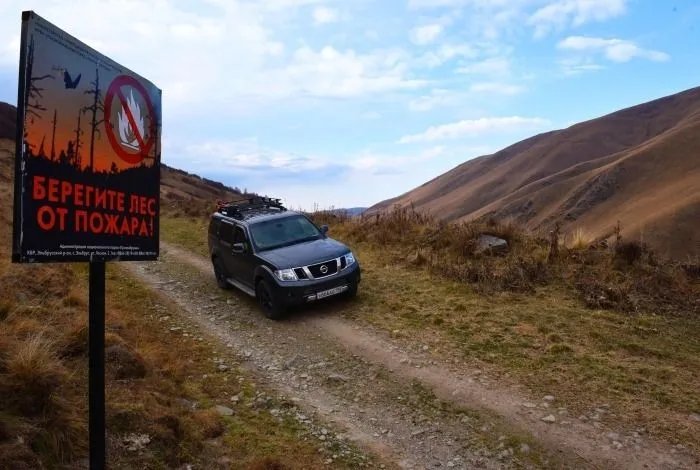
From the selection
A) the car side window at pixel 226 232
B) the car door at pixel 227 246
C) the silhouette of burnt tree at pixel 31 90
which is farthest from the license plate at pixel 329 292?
the silhouette of burnt tree at pixel 31 90

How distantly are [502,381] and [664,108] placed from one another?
23190 centimetres

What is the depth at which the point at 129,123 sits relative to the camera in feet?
11.6

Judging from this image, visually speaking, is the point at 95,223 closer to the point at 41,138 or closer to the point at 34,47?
the point at 41,138

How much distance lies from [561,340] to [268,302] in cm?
503

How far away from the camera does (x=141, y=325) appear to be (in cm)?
831

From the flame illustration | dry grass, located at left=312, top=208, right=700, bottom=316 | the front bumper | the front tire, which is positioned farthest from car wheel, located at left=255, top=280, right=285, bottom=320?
the flame illustration

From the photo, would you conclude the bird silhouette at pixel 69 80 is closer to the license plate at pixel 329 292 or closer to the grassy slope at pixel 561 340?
the grassy slope at pixel 561 340

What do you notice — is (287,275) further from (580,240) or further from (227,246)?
(580,240)

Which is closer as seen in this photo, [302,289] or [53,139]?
[53,139]

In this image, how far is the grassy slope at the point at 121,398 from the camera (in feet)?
12.9

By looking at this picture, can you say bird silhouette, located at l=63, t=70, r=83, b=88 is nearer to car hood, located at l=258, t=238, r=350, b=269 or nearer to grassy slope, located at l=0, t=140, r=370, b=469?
grassy slope, located at l=0, t=140, r=370, b=469

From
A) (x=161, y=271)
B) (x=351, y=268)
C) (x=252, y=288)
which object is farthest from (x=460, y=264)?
(x=161, y=271)

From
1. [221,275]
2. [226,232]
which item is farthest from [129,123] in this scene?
[221,275]

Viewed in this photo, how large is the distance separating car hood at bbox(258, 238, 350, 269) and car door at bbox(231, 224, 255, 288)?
13.5 inches
